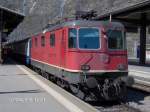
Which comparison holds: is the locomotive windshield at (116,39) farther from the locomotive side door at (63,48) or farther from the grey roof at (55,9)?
the grey roof at (55,9)

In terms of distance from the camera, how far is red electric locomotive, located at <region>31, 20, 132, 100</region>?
13.4 meters

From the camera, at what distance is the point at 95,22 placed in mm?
14055

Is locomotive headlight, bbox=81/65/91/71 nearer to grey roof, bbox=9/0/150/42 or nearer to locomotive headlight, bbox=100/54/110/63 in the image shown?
locomotive headlight, bbox=100/54/110/63

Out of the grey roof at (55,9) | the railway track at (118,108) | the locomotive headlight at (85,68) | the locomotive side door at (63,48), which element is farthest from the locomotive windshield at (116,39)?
the grey roof at (55,9)

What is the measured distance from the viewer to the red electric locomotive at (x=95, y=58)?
13359mm

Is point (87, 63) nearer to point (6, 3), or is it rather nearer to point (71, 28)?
point (71, 28)

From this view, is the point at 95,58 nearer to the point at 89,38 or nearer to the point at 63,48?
the point at 89,38

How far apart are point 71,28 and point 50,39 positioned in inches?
150

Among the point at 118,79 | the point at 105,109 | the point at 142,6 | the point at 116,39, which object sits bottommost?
the point at 105,109

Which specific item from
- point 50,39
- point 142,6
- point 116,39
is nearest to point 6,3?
point 142,6

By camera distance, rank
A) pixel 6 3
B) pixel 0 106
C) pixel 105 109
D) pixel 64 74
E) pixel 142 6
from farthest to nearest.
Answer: pixel 6 3, pixel 142 6, pixel 64 74, pixel 105 109, pixel 0 106

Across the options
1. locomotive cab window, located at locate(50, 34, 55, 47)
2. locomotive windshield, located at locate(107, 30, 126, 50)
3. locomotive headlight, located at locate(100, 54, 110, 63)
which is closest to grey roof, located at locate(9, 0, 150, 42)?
locomotive cab window, located at locate(50, 34, 55, 47)

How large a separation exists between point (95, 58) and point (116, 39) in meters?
1.10

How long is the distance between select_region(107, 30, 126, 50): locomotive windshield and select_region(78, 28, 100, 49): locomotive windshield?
0.41m
